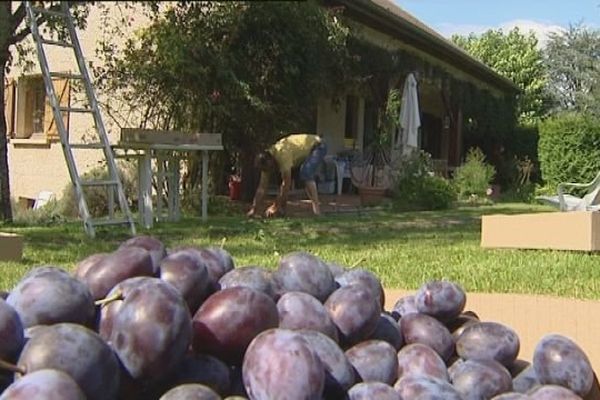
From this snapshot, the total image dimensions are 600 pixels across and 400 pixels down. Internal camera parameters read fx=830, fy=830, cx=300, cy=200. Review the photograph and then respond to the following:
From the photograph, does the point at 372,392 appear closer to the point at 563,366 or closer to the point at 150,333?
the point at 150,333

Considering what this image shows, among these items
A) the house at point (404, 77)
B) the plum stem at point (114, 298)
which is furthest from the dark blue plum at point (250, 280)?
the house at point (404, 77)

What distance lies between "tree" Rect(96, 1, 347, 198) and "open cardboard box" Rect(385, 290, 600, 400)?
7997 mm

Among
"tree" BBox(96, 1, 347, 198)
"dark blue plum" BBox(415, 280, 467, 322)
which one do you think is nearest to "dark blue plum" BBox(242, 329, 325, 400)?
"dark blue plum" BBox(415, 280, 467, 322)

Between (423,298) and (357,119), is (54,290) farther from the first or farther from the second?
(357,119)

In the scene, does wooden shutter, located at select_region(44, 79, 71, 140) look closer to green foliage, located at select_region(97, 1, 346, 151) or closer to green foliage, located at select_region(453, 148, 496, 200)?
green foliage, located at select_region(97, 1, 346, 151)

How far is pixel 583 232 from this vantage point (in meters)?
5.38

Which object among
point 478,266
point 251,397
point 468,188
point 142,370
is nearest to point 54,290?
point 142,370

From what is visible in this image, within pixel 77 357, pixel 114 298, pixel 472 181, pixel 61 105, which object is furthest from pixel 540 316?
pixel 472 181

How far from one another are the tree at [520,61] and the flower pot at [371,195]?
21.7 m

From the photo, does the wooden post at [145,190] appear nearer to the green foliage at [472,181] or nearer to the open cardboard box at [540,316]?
the open cardboard box at [540,316]

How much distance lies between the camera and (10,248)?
422 centimetres

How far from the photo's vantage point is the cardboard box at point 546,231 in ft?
17.6

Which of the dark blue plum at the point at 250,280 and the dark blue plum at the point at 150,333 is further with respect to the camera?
the dark blue plum at the point at 250,280

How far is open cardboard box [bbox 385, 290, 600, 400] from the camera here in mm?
1825
